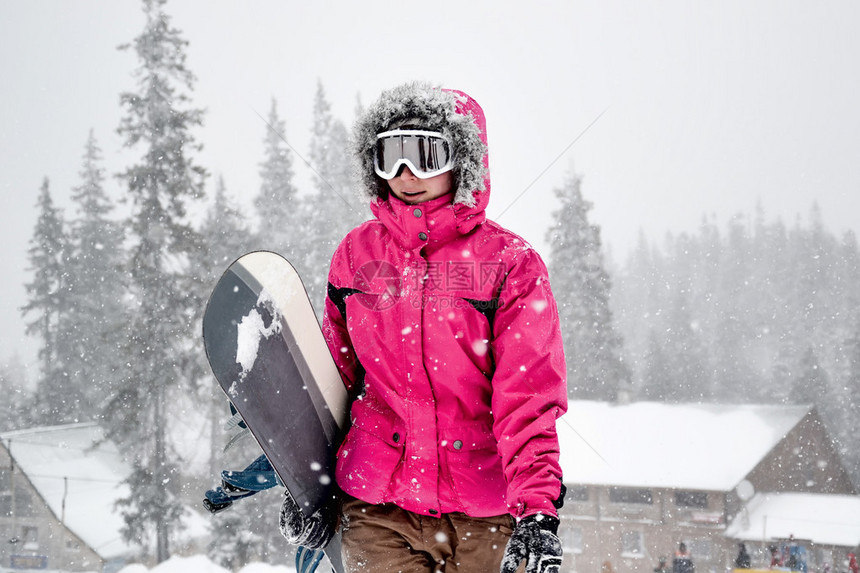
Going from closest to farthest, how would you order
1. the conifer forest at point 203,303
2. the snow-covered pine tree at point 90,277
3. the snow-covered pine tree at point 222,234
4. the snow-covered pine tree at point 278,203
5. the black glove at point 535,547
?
the black glove at point 535,547 → the conifer forest at point 203,303 → the snow-covered pine tree at point 222,234 → the snow-covered pine tree at point 278,203 → the snow-covered pine tree at point 90,277

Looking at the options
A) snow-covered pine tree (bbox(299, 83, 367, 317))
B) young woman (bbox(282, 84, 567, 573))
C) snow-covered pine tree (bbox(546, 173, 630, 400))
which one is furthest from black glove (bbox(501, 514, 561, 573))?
snow-covered pine tree (bbox(546, 173, 630, 400))

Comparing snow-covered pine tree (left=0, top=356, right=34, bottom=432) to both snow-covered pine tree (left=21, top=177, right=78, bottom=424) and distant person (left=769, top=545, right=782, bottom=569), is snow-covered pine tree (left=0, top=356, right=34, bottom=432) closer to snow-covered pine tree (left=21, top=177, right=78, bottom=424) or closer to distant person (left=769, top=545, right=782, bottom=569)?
snow-covered pine tree (left=21, top=177, right=78, bottom=424)

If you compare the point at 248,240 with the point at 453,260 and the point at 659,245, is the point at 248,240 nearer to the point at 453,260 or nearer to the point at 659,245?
the point at 453,260

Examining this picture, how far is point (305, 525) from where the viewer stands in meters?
2.47

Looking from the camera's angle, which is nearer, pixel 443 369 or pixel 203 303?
pixel 443 369

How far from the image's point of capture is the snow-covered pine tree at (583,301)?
101ft

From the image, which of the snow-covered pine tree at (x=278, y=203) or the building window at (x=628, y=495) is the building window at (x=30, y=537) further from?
the building window at (x=628, y=495)

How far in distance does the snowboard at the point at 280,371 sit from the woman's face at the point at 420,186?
0.62m

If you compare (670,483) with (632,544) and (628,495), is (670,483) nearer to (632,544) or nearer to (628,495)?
(628,495)

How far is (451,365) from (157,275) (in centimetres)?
1960

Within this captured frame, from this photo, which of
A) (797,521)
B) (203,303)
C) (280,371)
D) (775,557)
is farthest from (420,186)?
(797,521)

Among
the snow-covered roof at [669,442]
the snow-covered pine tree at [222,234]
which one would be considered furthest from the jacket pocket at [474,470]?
the snow-covered roof at [669,442]

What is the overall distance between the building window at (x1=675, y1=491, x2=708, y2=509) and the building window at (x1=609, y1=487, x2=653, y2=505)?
1160 millimetres

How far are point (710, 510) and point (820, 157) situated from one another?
335 ft
